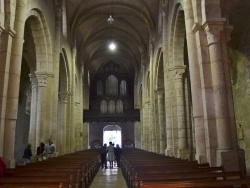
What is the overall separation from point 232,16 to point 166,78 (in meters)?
4.51

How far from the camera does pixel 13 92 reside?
918cm

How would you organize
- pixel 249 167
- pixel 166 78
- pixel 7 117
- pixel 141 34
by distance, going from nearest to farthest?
pixel 7 117 → pixel 249 167 → pixel 166 78 → pixel 141 34

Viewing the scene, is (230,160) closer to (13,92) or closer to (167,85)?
(13,92)

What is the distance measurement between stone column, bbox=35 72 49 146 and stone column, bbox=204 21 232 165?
29.9 ft

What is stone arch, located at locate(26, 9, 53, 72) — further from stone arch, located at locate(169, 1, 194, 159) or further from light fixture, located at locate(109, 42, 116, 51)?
light fixture, located at locate(109, 42, 116, 51)

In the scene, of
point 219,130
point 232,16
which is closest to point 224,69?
point 219,130

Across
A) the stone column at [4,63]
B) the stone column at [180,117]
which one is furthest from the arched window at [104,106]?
the stone column at [4,63]

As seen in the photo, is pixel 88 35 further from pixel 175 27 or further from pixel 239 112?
pixel 239 112

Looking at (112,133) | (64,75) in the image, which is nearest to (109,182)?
(64,75)

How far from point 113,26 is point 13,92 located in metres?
18.0

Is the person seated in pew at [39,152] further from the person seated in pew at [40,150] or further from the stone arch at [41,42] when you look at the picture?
the stone arch at [41,42]

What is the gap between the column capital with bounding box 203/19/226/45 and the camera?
8.60 meters

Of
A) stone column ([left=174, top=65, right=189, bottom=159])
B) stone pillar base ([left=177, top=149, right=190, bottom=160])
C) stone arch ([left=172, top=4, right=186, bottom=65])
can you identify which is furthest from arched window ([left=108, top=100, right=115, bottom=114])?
stone pillar base ([left=177, top=149, right=190, bottom=160])

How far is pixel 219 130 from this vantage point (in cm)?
810
